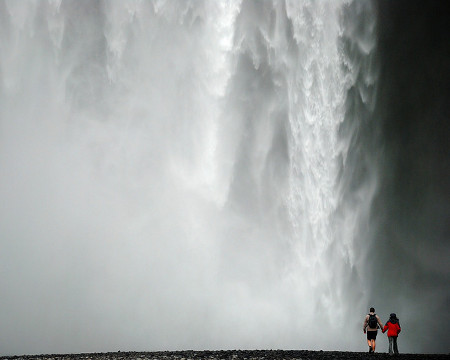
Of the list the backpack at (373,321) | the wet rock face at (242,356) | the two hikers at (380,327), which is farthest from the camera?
the backpack at (373,321)

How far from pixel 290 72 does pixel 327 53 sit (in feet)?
8.41

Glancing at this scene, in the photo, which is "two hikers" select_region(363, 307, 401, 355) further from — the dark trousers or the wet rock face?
the wet rock face

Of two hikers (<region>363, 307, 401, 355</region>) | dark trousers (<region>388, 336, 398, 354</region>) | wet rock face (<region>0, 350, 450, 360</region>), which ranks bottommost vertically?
wet rock face (<region>0, 350, 450, 360</region>)

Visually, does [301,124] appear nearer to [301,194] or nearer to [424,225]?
[301,194]

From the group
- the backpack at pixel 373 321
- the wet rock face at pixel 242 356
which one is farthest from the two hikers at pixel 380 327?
the wet rock face at pixel 242 356

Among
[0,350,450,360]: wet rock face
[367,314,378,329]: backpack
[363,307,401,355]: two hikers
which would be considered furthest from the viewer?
[367,314,378,329]: backpack

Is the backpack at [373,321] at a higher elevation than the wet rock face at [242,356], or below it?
higher

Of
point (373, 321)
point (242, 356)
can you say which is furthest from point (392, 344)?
point (242, 356)

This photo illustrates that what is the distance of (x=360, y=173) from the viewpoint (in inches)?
1431

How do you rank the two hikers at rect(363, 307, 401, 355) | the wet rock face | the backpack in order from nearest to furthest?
the wet rock face
the two hikers at rect(363, 307, 401, 355)
the backpack

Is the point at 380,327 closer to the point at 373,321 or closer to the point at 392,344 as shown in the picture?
the point at 373,321

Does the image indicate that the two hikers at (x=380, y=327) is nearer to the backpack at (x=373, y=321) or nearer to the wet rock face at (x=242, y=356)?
the backpack at (x=373, y=321)

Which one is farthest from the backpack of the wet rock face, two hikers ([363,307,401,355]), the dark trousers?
the wet rock face

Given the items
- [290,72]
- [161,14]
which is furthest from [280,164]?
[161,14]
